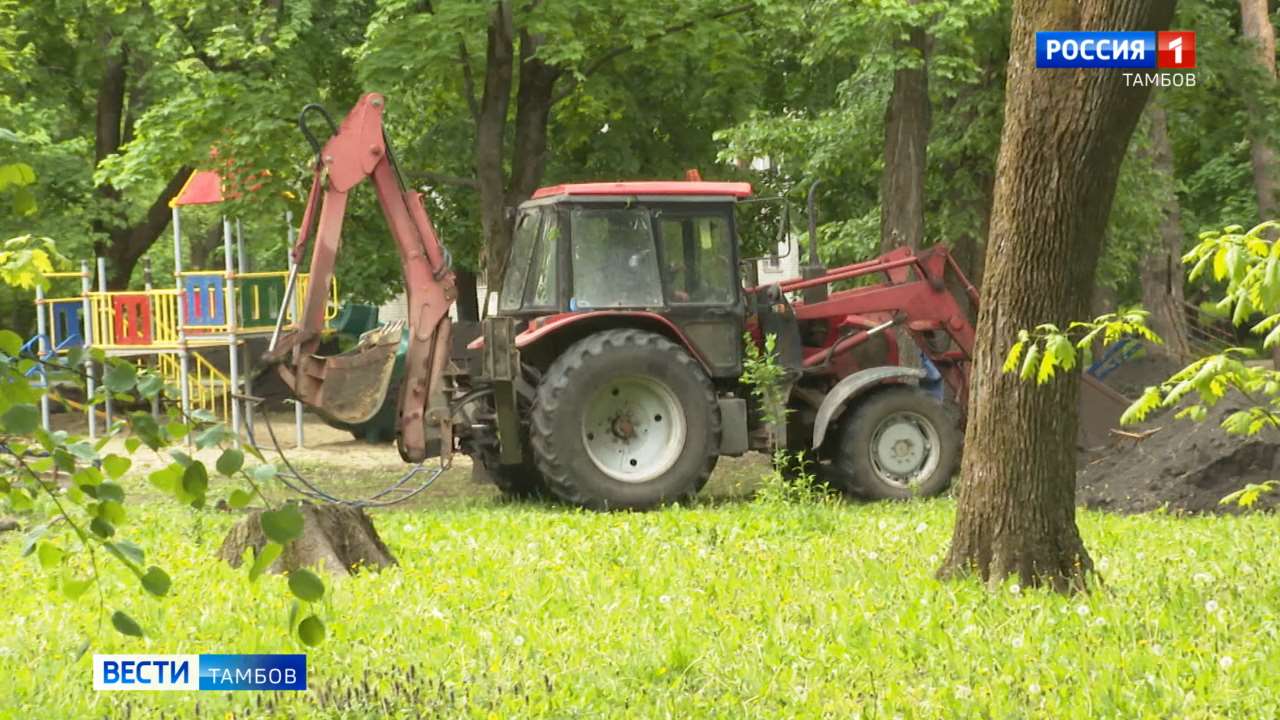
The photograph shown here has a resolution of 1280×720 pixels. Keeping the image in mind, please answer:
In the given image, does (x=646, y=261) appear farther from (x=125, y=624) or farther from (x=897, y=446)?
(x=125, y=624)

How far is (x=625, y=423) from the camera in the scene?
46.6ft

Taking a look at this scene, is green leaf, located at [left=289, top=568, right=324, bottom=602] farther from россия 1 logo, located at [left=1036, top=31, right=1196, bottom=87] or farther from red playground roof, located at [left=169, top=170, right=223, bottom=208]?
red playground roof, located at [left=169, top=170, right=223, bottom=208]

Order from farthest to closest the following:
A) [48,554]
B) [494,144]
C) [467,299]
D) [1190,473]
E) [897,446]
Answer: [467,299]
[494,144]
[897,446]
[1190,473]
[48,554]

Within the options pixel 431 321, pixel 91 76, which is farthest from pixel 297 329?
pixel 91 76

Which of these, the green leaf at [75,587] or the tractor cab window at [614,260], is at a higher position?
the tractor cab window at [614,260]

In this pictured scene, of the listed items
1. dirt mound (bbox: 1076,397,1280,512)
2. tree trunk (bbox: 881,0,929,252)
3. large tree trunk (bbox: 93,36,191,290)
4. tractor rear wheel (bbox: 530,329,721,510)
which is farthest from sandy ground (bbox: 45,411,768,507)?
large tree trunk (bbox: 93,36,191,290)

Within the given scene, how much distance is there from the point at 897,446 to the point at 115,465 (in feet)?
41.1

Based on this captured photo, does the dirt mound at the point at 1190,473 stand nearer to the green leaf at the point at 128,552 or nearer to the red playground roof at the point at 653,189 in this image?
the red playground roof at the point at 653,189

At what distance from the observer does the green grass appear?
233 inches

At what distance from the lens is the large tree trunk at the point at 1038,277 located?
7246 mm

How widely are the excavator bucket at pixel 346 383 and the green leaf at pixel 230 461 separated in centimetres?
1095

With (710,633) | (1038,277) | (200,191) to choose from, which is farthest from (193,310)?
(1038,277)

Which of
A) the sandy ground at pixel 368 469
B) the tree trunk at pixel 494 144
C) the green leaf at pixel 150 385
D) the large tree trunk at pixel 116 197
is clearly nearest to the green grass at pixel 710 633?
the green leaf at pixel 150 385

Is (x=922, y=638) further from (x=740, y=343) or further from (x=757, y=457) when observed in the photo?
(x=757, y=457)
